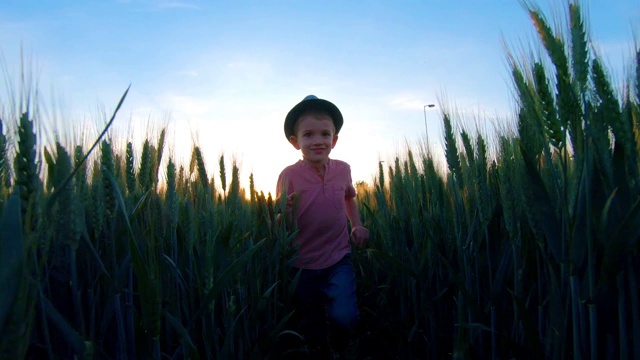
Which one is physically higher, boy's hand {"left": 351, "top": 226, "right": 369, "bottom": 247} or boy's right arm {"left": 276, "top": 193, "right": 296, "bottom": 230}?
boy's right arm {"left": 276, "top": 193, "right": 296, "bottom": 230}

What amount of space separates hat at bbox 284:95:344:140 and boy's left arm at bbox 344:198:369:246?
20.5 inches

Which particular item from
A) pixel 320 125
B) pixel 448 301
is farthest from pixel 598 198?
pixel 320 125

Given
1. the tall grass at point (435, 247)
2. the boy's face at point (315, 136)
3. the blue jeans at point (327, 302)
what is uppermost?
the boy's face at point (315, 136)

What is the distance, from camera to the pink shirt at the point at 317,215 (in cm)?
297

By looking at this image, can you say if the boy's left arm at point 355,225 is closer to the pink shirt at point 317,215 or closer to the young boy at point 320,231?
the young boy at point 320,231

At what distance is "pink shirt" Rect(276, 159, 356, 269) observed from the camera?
297 cm

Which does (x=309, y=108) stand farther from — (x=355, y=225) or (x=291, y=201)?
(x=355, y=225)

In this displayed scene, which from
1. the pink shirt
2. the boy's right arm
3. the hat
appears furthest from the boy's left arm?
the hat

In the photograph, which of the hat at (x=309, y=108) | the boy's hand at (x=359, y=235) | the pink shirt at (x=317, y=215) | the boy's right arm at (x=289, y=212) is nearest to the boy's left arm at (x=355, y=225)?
the boy's hand at (x=359, y=235)

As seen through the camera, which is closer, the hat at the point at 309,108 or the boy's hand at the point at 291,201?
the boy's hand at the point at 291,201

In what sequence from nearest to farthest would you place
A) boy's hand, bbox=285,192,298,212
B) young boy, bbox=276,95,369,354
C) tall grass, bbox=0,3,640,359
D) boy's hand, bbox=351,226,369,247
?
1. tall grass, bbox=0,3,640,359
2. boy's hand, bbox=285,192,298,212
3. young boy, bbox=276,95,369,354
4. boy's hand, bbox=351,226,369,247

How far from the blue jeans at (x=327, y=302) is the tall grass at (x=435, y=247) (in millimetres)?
498

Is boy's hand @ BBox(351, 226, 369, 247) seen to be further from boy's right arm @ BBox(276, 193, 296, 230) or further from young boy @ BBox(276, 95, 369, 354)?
boy's right arm @ BBox(276, 193, 296, 230)

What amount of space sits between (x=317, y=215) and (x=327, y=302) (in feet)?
1.72
